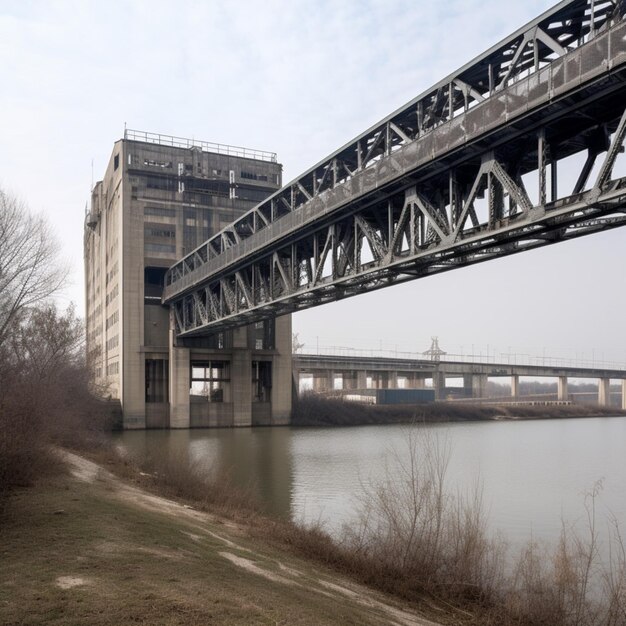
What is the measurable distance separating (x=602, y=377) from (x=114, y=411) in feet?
298

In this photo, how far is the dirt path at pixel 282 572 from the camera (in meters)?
10.8

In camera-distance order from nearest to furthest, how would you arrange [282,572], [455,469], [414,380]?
[282,572]
[455,469]
[414,380]

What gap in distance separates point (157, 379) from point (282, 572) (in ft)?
171

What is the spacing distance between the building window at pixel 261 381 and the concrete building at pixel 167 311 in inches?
3.9

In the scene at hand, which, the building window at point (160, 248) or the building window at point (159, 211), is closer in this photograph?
the building window at point (160, 248)

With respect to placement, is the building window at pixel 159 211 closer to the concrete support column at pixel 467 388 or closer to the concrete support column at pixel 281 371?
the concrete support column at pixel 281 371

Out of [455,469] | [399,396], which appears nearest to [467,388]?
[399,396]

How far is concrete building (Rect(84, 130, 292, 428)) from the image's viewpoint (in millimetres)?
59688

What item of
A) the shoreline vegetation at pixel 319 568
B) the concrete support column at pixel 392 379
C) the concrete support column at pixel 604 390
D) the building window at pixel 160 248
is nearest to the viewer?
the shoreline vegetation at pixel 319 568

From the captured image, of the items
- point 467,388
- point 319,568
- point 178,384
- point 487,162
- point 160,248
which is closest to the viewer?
point 319,568

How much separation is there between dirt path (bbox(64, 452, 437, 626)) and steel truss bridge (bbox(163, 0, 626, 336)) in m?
10.5

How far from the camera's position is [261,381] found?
215ft

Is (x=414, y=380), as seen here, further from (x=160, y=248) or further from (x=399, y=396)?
(x=160, y=248)

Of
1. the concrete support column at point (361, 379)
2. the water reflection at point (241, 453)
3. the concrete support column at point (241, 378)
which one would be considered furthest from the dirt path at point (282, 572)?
the concrete support column at point (361, 379)
